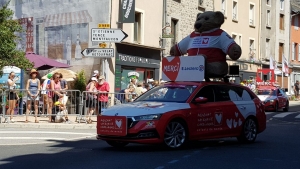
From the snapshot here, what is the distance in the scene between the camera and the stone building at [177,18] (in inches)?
1291

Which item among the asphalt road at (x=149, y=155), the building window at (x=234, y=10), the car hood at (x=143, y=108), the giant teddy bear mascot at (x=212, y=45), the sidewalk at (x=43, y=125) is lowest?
the asphalt road at (x=149, y=155)

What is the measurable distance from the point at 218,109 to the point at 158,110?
1.92 m

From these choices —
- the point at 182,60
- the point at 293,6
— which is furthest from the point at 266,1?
the point at 182,60

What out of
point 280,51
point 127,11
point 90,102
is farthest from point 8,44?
point 280,51

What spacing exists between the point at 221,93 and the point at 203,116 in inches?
42.4

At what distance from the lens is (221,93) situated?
13648 millimetres

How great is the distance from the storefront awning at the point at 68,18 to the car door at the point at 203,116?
1636cm

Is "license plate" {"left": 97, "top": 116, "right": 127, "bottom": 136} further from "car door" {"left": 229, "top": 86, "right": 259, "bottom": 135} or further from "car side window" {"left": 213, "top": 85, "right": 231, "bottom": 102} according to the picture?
"car door" {"left": 229, "top": 86, "right": 259, "bottom": 135}

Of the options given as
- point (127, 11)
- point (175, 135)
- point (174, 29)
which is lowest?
point (175, 135)

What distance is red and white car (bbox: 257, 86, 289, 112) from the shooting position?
32688mm

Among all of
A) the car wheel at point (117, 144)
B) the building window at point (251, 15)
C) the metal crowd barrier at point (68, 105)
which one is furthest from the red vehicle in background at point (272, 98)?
the car wheel at point (117, 144)

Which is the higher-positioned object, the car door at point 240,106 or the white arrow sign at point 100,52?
the white arrow sign at point 100,52

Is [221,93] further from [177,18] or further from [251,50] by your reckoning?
[251,50]

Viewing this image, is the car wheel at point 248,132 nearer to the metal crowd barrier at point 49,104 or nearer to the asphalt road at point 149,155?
the asphalt road at point 149,155
